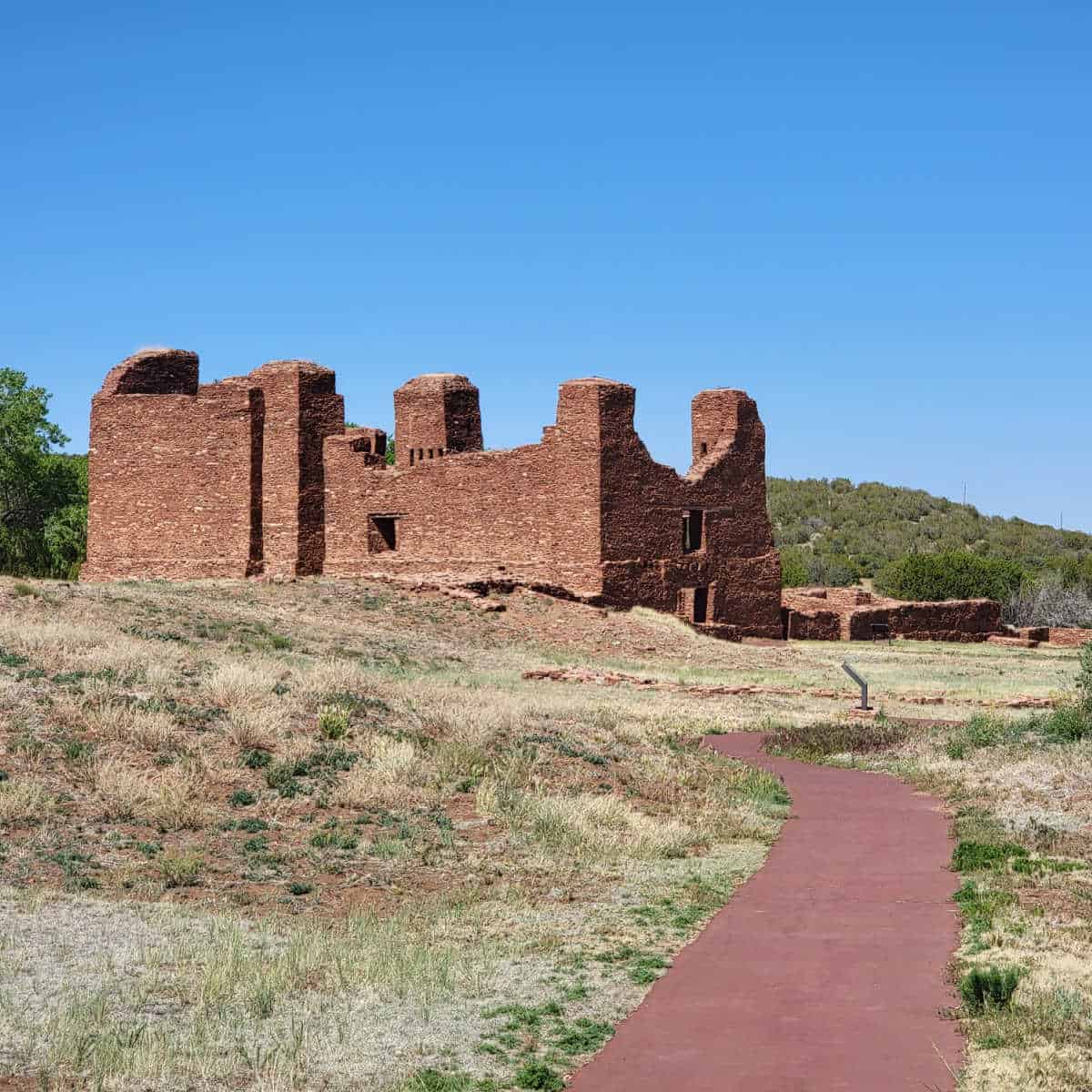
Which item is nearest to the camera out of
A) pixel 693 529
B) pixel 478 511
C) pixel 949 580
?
pixel 478 511


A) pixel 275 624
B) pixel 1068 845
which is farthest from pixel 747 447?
pixel 1068 845

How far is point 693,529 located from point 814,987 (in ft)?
97.3

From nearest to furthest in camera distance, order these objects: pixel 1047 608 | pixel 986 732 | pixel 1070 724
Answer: pixel 1070 724 → pixel 986 732 → pixel 1047 608

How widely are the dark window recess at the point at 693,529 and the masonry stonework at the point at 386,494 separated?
0.15ft

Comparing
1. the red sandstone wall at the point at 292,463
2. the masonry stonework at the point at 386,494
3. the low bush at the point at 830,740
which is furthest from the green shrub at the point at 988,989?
the red sandstone wall at the point at 292,463

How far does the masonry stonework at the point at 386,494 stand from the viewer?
36.3 m

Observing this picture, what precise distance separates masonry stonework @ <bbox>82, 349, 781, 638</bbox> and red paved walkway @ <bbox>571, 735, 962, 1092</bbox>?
23.2 m

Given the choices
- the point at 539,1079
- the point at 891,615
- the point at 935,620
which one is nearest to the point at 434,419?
the point at 891,615

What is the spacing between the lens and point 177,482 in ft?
127

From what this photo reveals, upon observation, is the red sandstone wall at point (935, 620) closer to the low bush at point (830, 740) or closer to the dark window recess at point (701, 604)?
the dark window recess at point (701, 604)

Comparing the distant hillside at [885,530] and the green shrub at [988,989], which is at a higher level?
the distant hillside at [885,530]

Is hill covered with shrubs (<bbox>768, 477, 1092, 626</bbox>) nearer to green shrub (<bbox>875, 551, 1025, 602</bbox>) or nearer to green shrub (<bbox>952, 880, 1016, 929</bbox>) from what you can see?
green shrub (<bbox>875, 551, 1025, 602</bbox>)

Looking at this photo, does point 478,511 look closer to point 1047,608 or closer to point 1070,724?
point 1070,724

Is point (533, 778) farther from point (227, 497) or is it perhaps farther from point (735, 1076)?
point (227, 497)
